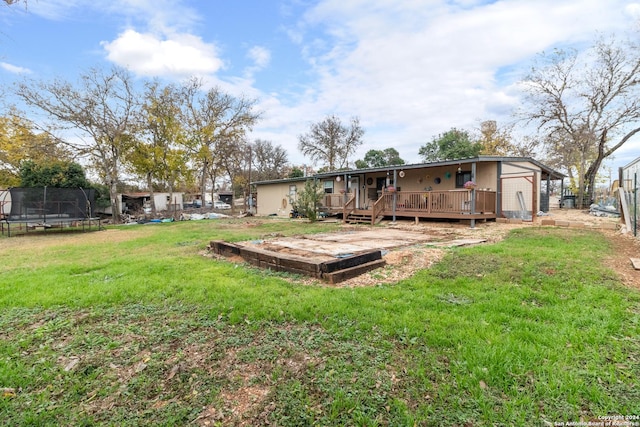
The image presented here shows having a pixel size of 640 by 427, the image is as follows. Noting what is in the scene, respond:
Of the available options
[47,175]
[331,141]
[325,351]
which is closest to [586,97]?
[331,141]

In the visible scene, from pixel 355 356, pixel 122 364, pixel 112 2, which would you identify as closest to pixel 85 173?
pixel 112 2

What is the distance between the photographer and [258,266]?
534 cm

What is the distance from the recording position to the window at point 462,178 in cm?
1307

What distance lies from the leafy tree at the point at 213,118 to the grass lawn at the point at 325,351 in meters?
19.9

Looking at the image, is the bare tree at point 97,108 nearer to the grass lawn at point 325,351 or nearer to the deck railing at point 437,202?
the deck railing at point 437,202

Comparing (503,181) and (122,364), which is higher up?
(503,181)

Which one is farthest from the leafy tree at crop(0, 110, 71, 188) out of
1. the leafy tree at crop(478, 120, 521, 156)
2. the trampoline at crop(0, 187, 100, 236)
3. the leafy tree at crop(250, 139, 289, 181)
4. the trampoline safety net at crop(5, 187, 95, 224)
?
the leafy tree at crop(478, 120, 521, 156)

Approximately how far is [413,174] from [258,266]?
11812mm

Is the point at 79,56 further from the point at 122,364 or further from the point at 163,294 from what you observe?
the point at 122,364

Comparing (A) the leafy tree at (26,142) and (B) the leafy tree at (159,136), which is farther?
(B) the leafy tree at (159,136)

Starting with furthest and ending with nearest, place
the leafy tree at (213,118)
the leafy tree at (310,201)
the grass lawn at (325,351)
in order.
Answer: the leafy tree at (213,118) → the leafy tree at (310,201) → the grass lawn at (325,351)

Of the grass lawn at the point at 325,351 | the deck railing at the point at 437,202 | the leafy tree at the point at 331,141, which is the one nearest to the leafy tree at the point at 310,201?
the deck railing at the point at 437,202

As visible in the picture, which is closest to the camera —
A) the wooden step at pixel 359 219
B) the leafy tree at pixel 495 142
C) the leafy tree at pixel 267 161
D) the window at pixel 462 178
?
the window at pixel 462 178

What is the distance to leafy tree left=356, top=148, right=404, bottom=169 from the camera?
34.0m
